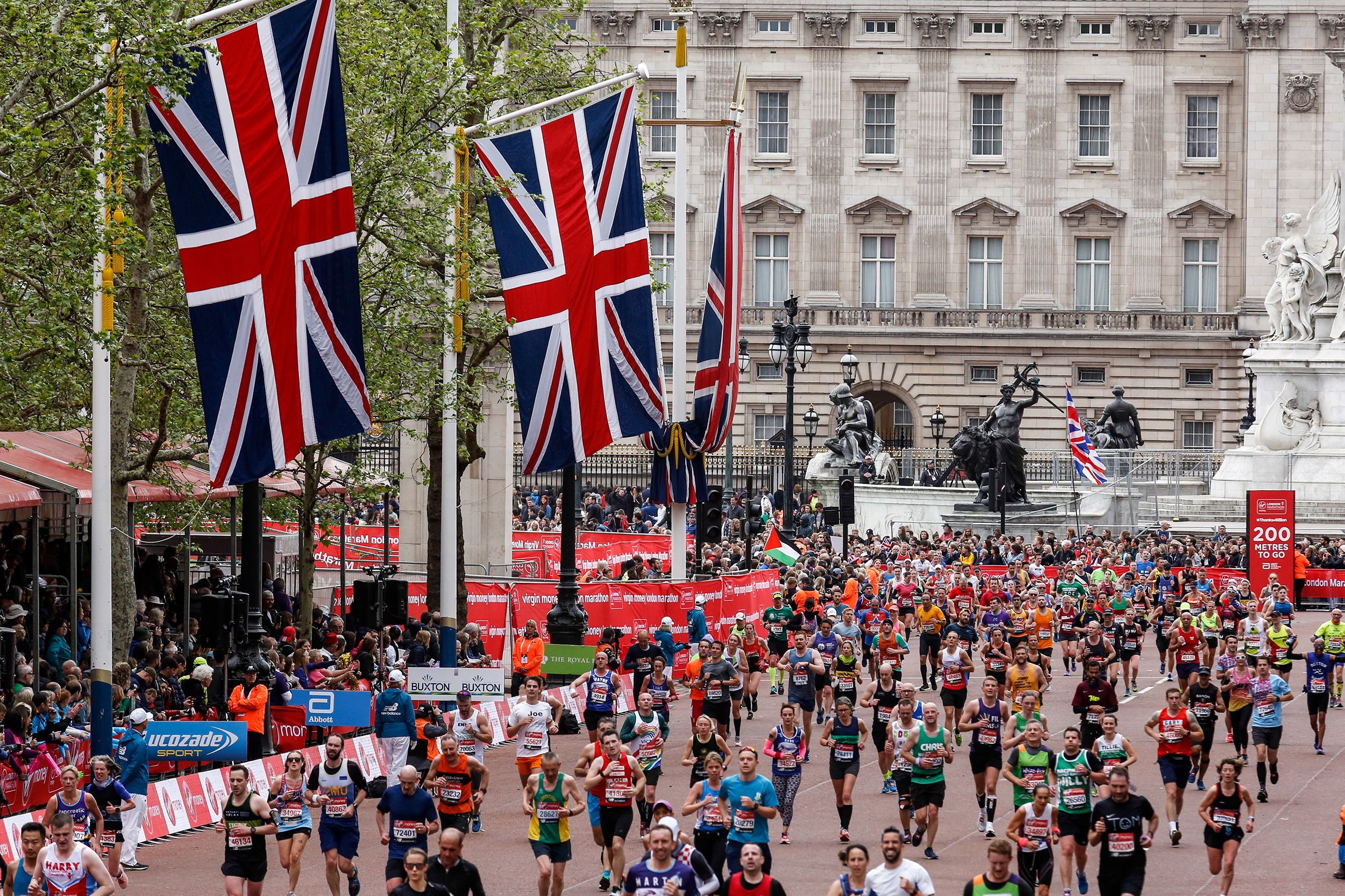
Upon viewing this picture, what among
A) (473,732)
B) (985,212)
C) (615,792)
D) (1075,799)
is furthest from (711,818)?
(985,212)

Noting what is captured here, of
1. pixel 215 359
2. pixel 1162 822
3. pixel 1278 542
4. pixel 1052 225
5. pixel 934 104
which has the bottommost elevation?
pixel 1162 822

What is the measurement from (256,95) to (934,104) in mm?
60720

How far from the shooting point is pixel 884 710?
22906mm

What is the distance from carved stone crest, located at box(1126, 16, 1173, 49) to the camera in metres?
75.2

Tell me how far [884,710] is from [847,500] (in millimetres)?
19232

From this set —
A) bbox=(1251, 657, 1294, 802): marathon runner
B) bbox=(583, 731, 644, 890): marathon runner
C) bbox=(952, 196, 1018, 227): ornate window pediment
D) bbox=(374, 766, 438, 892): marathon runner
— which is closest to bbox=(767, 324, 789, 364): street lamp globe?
bbox=(1251, 657, 1294, 802): marathon runner

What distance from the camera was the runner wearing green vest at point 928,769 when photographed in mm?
19078

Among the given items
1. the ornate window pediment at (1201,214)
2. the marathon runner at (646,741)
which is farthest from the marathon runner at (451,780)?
the ornate window pediment at (1201,214)

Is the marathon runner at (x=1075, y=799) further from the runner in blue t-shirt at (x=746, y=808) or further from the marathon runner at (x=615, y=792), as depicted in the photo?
the marathon runner at (x=615, y=792)

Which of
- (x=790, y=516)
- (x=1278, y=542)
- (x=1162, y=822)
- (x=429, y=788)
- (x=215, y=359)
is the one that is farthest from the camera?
(x=790, y=516)

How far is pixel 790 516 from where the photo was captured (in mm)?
53250

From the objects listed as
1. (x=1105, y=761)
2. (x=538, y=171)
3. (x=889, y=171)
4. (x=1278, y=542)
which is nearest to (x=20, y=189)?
(x=538, y=171)

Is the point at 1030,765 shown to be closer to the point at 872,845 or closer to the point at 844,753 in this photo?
the point at 872,845

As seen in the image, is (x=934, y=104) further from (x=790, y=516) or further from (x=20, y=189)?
(x=20, y=189)
